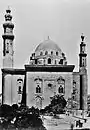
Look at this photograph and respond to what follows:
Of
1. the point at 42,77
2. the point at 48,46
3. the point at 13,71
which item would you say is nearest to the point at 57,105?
the point at 42,77

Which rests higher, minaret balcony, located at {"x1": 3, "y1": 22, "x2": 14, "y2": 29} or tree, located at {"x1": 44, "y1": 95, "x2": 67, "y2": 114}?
minaret balcony, located at {"x1": 3, "y1": 22, "x2": 14, "y2": 29}

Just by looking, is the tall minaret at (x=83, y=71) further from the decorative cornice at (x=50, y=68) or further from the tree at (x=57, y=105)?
the tree at (x=57, y=105)

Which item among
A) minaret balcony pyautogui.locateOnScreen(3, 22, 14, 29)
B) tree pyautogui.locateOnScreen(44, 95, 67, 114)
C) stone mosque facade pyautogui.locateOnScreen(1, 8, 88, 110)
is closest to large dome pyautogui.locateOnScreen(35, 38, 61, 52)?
stone mosque facade pyautogui.locateOnScreen(1, 8, 88, 110)

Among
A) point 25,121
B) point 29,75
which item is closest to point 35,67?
point 29,75

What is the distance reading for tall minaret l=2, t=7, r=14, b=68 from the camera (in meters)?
51.5

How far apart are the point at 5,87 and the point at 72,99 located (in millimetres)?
8721

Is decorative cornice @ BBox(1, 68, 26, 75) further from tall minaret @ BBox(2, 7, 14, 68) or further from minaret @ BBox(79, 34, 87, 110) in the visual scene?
minaret @ BBox(79, 34, 87, 110)

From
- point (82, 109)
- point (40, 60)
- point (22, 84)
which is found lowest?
point (82, 109)

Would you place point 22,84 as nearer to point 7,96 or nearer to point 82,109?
point 7,96

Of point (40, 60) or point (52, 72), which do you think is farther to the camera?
point (40, 60)

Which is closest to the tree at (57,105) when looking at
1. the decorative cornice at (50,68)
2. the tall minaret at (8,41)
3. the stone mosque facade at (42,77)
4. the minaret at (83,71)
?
the stone mosque facade at (42,77)

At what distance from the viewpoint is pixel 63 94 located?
50531 mm

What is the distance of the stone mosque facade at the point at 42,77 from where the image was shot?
50.3m

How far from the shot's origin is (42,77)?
50.5 meters
